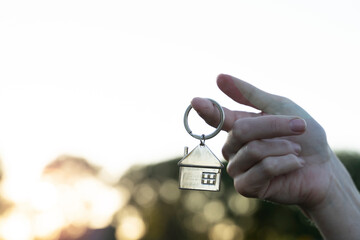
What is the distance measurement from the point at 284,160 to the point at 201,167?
66 centimetres

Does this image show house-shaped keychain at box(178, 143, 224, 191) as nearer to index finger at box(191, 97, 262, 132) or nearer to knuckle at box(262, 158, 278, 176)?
index finger at box(191, 97, 262, 132)

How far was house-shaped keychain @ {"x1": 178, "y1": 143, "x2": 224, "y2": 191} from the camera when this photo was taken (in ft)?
12.5

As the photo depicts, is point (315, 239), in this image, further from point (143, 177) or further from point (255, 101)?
point (255, 101)

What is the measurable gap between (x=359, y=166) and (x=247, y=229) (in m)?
12.8

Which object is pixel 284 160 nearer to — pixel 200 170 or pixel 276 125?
pixel 276 125

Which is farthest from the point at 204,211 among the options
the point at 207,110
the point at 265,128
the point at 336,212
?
the point at 265,128

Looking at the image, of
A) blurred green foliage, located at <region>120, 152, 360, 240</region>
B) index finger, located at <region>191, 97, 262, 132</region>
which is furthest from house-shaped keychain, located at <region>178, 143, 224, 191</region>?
blurred green foliage, located at <region>120, 152, 360, 240</region>

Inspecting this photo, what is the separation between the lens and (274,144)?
11.9ft

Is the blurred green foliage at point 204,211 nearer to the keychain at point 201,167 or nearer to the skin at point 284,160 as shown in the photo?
the skin at point 284,160

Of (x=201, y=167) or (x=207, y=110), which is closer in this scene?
(x=207, y=110)

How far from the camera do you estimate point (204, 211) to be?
49.5m

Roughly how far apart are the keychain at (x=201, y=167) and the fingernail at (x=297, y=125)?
0.54 meters

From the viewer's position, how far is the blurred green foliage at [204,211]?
39322 millimetres

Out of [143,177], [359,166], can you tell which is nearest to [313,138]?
[359,166]
